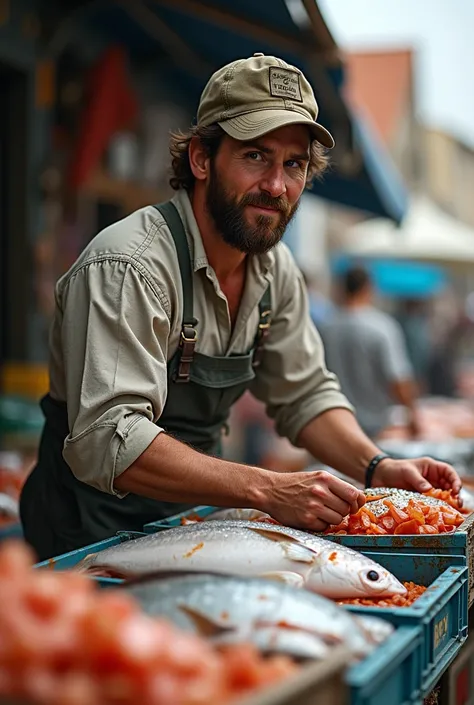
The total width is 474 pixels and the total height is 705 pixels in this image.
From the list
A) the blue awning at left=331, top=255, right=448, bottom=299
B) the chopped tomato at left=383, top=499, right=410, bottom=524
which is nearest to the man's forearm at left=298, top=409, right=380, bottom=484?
the chopped tomato at left=383, top=499, right=410, bottom=524

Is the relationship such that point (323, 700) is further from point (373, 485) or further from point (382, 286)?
point (382, 286)

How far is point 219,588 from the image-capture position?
196cm

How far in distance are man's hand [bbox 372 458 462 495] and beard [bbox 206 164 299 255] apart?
0.97 meters

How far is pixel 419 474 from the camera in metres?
3.63

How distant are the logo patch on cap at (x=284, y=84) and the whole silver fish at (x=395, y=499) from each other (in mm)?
1329

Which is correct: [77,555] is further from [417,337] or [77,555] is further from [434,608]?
[417,337]

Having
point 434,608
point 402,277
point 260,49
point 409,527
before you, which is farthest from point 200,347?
point 402,277

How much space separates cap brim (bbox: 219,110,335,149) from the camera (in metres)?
3.15

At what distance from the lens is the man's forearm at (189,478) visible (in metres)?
2.92

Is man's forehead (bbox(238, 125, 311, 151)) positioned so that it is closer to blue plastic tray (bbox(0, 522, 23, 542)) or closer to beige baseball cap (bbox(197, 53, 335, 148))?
beige baseball cap (bbox(197, 53, 335, 148))

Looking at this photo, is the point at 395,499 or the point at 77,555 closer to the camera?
the point at 77,555

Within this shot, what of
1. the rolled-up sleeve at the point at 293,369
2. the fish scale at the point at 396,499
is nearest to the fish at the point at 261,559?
the fish scale at the point at 396,499

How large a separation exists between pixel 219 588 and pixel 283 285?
2115mm

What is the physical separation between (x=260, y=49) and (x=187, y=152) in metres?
3.79
